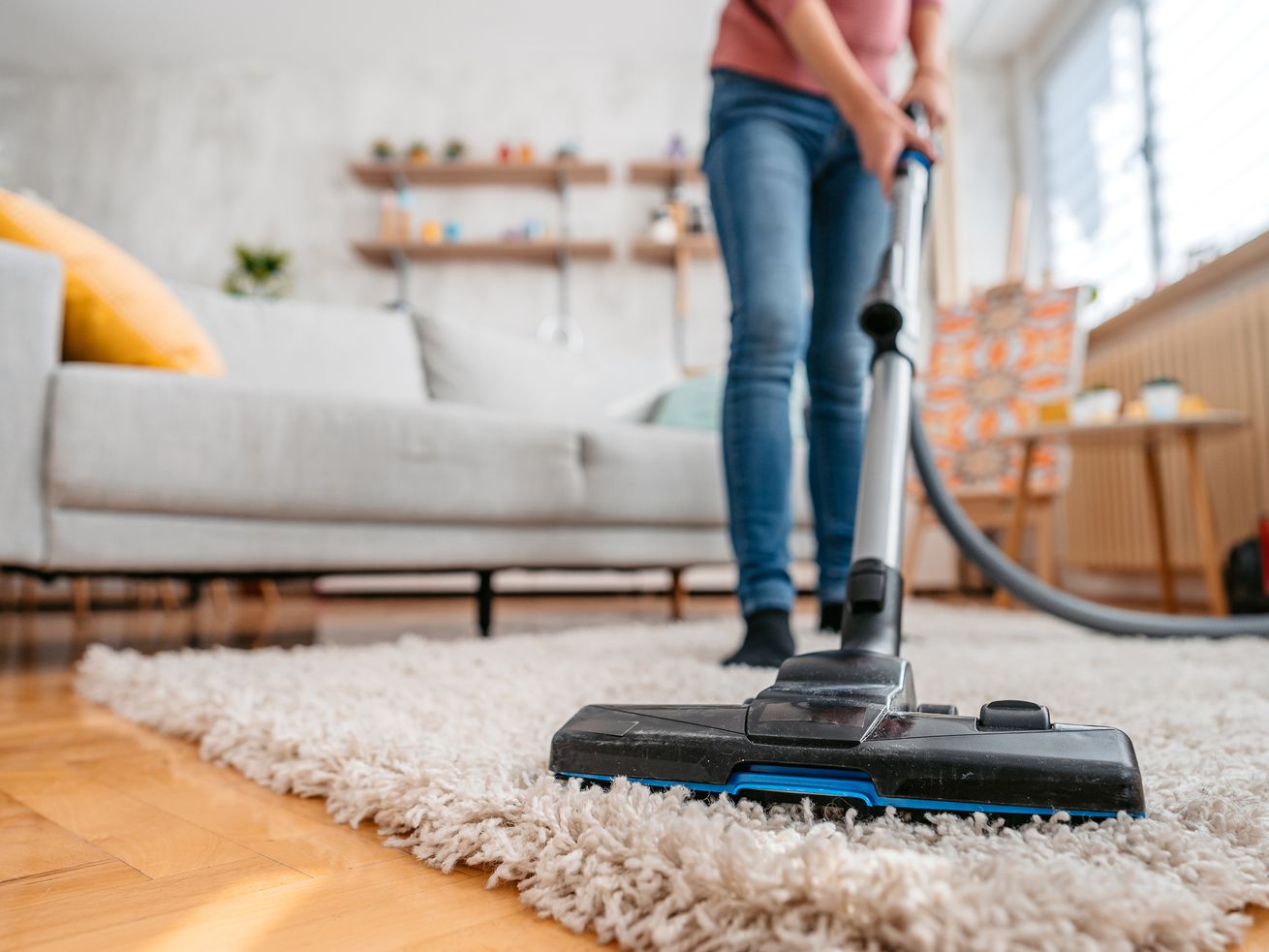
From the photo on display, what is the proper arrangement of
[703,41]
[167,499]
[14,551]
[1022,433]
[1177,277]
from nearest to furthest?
[14,551], [167,499], [1022,433], [1177,277], [703,41]

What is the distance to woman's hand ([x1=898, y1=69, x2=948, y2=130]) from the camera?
3.22 feet

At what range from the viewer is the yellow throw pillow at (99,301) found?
1.28 m

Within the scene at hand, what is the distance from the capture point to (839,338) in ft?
3.89

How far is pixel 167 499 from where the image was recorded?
1210 mm

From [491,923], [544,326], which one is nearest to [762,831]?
[491,923]

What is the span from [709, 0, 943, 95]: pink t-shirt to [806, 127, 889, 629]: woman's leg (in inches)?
3.8

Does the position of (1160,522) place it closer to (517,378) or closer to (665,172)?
(517,378)

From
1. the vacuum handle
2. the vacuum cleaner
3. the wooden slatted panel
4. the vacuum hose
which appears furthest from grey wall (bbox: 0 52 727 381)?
the vacuum cleaner

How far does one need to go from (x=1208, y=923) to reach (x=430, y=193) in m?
4.08

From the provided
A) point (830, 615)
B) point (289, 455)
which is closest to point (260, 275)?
point (289, 455)

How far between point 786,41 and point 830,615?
0.72 m

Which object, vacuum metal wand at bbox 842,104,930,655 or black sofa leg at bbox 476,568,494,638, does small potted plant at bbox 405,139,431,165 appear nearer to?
black sofa leg at bbox 476,568,494,638

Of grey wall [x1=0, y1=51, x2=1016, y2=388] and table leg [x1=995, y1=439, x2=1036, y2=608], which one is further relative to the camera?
grey wall [x1=0, y1=51, x2=1016, y2=388]

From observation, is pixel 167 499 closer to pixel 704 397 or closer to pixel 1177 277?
pixel 704 397
